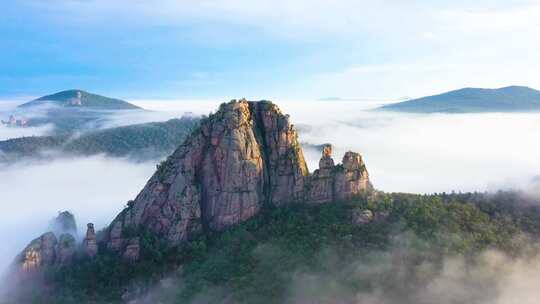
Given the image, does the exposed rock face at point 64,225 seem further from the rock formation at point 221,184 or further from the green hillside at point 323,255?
the green hillside at point 323,255

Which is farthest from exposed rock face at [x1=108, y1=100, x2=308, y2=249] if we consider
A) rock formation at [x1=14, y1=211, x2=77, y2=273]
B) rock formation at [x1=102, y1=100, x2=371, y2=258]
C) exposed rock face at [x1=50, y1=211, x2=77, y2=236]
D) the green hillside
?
exposed rock face at [x1=50, y1=211, x2=77, y2=236]

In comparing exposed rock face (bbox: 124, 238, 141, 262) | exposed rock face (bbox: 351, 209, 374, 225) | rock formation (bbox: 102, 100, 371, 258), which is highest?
rock formation (bbox: 102, 100, 371, 258)

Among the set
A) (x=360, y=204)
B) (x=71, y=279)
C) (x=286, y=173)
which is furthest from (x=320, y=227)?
(x=71, y=279)

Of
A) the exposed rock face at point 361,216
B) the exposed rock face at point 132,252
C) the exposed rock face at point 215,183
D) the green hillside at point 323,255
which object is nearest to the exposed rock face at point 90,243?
the green hillside at point 323,255

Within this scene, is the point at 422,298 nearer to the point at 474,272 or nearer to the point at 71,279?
the point at 474,272

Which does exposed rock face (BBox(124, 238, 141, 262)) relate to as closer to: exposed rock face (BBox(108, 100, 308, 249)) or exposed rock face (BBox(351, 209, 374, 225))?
exposed rock face (BBox(108, 100, 308, 249))

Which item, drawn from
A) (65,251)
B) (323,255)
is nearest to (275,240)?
(323,255)
